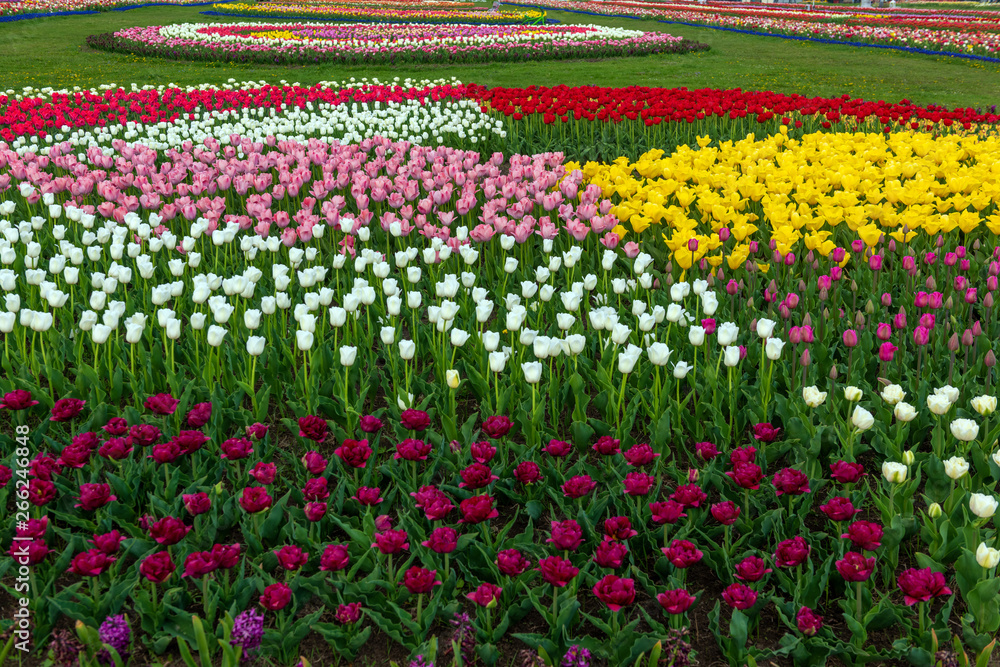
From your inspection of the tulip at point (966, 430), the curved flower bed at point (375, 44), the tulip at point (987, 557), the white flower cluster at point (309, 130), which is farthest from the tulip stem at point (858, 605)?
the curved flower bed at point (375, 44)

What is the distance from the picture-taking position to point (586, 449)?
3.68 metres

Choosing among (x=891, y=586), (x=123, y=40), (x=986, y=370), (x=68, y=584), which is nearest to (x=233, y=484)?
(x=68, y=584)

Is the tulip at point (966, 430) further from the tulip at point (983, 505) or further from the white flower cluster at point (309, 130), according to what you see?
the white flower cluster at point (309, 130)

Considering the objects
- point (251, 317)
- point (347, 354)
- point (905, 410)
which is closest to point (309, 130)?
point (251, 317)

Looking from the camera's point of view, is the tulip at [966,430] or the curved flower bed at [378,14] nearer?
the tulip at [966,430]

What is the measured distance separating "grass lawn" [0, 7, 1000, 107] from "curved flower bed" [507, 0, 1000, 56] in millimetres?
1390

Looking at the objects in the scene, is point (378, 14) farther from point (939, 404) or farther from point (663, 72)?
point (939, 404)

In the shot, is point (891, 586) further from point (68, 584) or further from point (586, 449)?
point (68, 584)

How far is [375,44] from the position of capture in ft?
67.6

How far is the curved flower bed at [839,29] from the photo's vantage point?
74.5 feet

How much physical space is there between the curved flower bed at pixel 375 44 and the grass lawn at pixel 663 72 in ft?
1.96

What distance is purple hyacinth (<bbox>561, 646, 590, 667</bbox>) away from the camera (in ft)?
8.04
